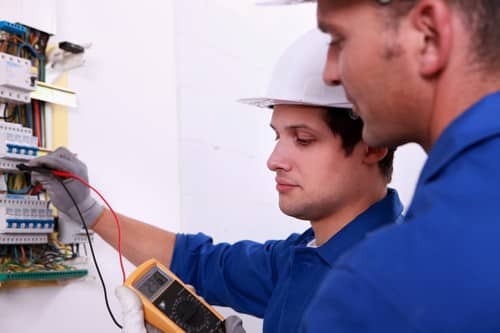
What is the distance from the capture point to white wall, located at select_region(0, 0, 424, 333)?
5.18ft

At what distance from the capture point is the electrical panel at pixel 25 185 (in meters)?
1.33

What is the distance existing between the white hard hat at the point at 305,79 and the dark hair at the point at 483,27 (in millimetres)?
599

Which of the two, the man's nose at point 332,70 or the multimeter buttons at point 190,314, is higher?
the man's nose at point 332,70

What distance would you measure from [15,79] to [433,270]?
118 centimetres

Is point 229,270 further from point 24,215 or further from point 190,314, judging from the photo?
point 24,215

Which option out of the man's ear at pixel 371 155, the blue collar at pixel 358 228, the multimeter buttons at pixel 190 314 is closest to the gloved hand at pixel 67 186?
the multimeter buttons at pixel 190 314

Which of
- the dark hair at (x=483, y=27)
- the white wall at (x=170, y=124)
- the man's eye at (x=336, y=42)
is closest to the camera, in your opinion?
the dark hair at (x=483, y=27)

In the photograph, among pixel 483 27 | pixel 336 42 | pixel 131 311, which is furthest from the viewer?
pixel 131 311

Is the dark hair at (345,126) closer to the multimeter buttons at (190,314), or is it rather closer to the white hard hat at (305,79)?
the white hard hat at (305,79)

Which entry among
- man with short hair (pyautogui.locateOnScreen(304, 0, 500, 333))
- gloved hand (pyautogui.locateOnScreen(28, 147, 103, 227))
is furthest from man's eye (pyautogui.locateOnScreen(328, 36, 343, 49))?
gloved hand (pyautogui.locateOnScreen(28, 147, 103, 227))

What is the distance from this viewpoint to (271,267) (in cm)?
143

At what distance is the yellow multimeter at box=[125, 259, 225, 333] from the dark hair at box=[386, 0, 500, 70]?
899 mm

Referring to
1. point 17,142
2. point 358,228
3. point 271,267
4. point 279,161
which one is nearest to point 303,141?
point 279,161

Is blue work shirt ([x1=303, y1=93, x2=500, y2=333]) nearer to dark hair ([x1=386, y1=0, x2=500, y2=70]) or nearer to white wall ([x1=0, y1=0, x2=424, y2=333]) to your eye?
dark hair ([x1=386, y1=0, x2=500, y2=70])
